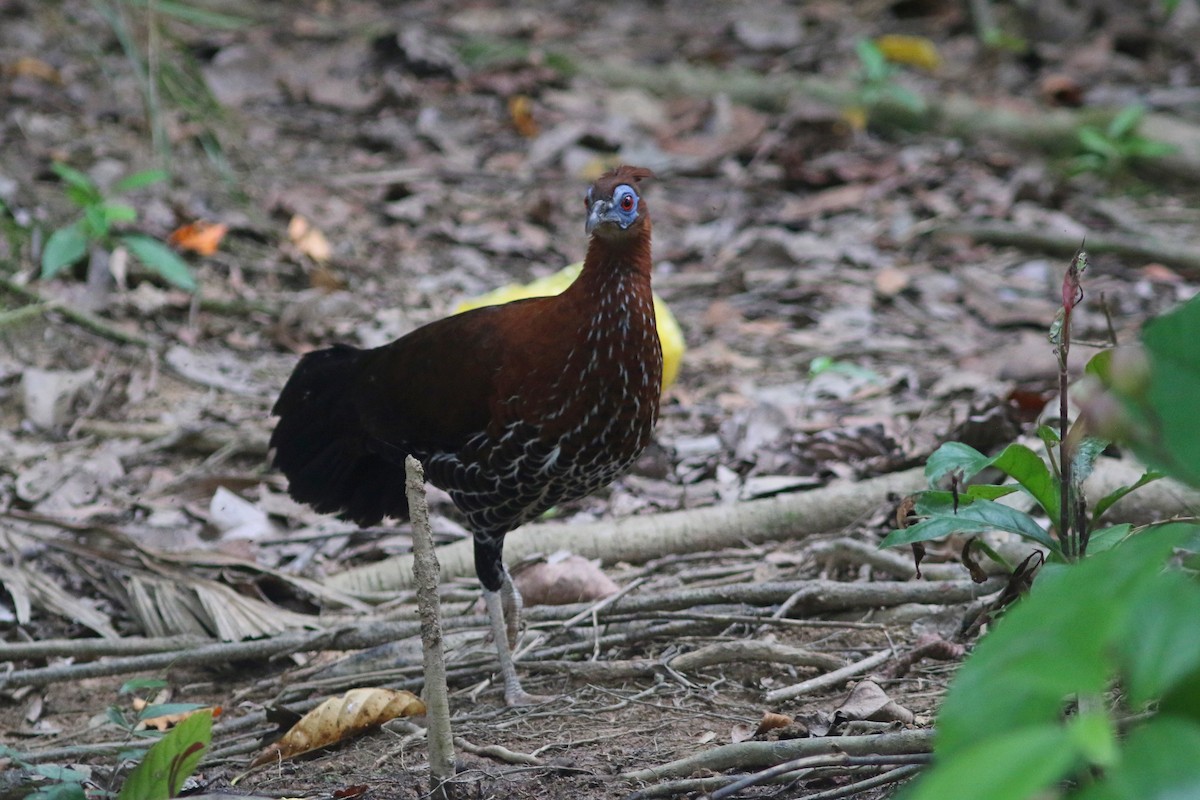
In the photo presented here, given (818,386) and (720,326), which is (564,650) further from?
(720,326)

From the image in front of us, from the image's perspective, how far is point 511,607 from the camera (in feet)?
11.9

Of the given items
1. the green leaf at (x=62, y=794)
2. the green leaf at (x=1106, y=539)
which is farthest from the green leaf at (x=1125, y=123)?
the green leaf at (x=62, y=794)

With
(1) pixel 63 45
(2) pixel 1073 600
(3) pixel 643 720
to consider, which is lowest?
(3) pixel 643 720

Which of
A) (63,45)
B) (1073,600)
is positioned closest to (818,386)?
(1073,600)

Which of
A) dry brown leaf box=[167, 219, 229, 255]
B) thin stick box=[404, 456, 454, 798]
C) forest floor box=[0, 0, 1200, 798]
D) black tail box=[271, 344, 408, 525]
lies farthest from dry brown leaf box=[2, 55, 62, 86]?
thin stick box=[404, 456, 454, 798]

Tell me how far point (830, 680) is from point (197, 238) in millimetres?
4266

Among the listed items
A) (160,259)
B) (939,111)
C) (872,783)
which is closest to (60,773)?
(872,783)

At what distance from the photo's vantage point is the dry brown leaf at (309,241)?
21.4 ft

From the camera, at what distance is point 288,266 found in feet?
21.1

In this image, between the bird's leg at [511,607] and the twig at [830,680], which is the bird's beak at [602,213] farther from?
the twig at [830,680]

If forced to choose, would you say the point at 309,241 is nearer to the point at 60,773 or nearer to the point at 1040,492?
the point at 60,773

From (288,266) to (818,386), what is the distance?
9.17ft

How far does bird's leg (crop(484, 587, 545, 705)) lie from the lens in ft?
10.6

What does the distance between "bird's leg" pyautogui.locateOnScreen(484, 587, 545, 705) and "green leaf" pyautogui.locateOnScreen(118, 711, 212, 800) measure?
120 cm
